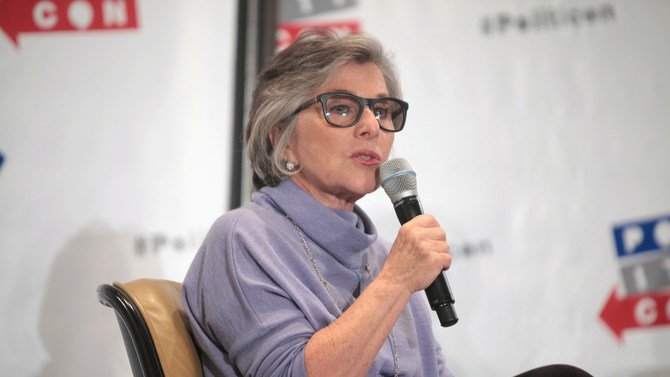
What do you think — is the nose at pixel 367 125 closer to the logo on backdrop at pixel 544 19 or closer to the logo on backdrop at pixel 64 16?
the logo on backdrop at pixel 64 16

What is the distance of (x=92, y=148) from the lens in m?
2.19

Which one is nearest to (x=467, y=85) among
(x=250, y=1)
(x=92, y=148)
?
(x=250, y=1)

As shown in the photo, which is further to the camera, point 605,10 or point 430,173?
point 605,10

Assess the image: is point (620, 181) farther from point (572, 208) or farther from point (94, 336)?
point (94, 336)

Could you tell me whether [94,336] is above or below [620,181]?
below

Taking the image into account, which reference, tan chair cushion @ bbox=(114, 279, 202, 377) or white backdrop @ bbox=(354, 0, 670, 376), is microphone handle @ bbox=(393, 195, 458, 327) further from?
white backdrop @ bbox=(354, 0, 670, 376)

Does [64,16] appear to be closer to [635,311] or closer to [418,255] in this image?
[418,255]

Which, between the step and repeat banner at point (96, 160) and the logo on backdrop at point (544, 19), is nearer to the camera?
the step and repeat banner at point (96, 160)

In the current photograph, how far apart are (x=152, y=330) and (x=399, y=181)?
0.57 m

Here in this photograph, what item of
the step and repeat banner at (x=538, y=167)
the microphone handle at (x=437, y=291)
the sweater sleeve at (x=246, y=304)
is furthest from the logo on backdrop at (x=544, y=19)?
the sweater sleeve at (x=246, y=304)

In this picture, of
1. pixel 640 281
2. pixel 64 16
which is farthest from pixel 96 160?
pixel 640 281

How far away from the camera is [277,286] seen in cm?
131

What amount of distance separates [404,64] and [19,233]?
147 centimetres

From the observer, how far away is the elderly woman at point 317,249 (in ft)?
4.08
